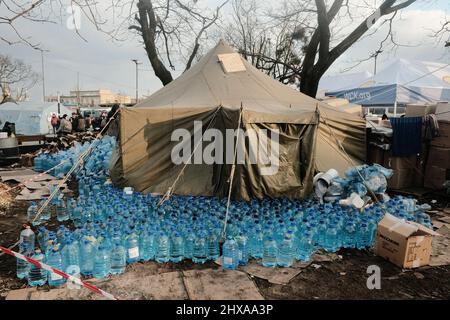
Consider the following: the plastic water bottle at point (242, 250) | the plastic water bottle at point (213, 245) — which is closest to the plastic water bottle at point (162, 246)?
the plastic water bottle at point (213, 245)

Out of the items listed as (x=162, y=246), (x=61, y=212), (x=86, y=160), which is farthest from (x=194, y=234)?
(x=86, y=160)

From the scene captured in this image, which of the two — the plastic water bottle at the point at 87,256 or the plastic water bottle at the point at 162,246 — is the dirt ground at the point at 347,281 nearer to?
the plastic water bottle at the point at 162,246

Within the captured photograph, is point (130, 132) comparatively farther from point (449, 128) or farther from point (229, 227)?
point (449, 128)

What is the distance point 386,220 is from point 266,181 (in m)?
2.36

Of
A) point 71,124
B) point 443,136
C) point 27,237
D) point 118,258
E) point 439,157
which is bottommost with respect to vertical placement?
point 118,258

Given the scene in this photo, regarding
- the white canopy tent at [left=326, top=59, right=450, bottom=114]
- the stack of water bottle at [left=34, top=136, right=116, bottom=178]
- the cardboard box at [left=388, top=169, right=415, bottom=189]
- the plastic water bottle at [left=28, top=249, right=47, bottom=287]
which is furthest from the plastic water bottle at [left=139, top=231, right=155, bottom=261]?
the white canopy tent at [left=326, top=59, right=450, bottom=114]

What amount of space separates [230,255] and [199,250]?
1.58 feet

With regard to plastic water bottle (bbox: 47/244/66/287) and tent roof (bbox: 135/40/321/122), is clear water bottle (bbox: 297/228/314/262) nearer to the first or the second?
plastic water bottle (bbox: 47/244/66/287)

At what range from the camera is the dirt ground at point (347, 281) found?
11.2 feet

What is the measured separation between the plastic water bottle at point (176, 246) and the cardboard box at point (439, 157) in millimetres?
6628

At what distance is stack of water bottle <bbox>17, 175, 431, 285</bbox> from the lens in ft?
12.4

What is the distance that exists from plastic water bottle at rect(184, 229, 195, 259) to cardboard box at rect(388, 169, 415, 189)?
5851 millimetres

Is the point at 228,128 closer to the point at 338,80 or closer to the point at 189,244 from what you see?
the point at 189,244

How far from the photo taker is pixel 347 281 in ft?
12.1
